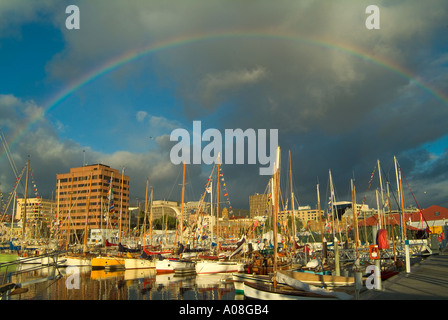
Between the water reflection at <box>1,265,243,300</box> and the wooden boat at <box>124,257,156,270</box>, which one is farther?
the wooden boat at <box>124,257,156,270</box>

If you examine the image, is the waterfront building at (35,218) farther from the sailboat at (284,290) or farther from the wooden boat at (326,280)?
the sailboat at (284,290)

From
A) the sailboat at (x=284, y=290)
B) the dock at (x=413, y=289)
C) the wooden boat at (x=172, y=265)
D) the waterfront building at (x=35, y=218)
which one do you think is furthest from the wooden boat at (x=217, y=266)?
the waterfront building at (x=35, y=218)

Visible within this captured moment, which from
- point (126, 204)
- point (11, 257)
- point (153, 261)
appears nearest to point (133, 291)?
point (11, 257)

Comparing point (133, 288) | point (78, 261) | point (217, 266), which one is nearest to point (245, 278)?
point (133, 288)

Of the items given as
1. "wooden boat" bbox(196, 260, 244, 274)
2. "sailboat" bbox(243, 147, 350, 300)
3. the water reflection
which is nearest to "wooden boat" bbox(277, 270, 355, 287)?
"sailboat" bbox(243, 147, 350, 300)

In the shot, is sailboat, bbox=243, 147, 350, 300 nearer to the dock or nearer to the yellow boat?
the dock

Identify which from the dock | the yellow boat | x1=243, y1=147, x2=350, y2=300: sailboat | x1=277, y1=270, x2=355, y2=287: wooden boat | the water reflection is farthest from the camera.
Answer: the yellow boat

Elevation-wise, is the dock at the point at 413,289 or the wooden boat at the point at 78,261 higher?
the dock at the point at 413,289

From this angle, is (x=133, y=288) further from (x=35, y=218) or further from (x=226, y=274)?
(x=35, y=218)

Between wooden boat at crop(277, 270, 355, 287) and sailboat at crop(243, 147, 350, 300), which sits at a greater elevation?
sailboat at crop(243, 147, 350, 300)
